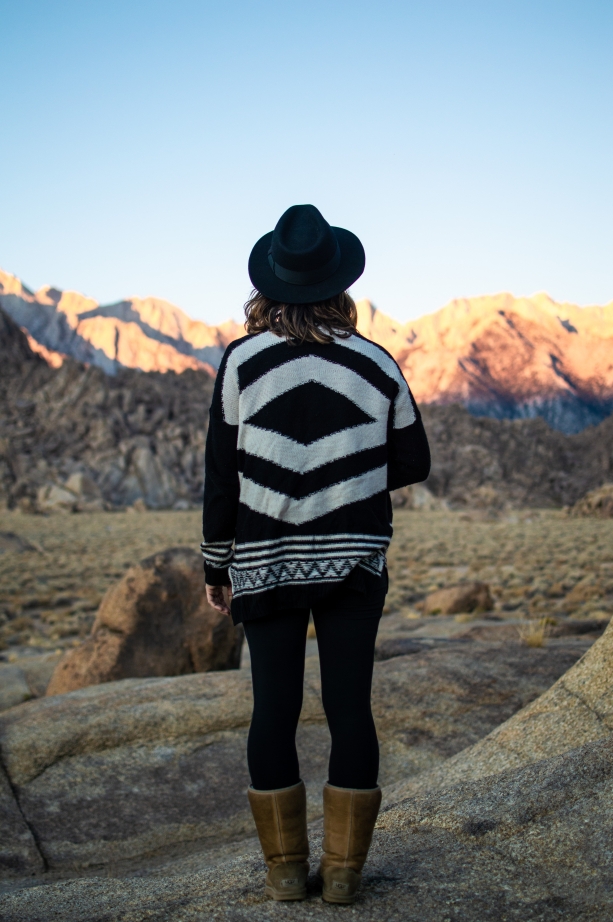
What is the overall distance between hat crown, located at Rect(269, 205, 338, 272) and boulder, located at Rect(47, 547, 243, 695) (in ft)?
16.5

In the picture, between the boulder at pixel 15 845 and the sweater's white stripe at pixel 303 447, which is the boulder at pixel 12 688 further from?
the sweater's white stripe at pixel 303 447

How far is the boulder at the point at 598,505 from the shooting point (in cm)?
3867

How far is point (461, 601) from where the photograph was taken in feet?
40.3

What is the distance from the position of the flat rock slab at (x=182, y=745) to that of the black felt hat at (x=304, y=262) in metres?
2.77

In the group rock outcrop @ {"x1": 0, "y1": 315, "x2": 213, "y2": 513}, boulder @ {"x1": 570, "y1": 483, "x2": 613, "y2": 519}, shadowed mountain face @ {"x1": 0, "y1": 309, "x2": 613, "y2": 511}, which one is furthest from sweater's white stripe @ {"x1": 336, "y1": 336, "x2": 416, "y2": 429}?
shadowed mountain face @ {"x1": 0, "y1": 309, "x2": 613, "y2": 511}

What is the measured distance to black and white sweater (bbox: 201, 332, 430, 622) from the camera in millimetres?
2197

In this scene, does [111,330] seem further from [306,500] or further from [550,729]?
[306,500]

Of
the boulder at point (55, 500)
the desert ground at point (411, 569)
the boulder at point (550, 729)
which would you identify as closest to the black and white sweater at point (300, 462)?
the boulder at point (550, 729)

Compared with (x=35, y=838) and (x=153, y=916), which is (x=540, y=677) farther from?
(x=153, y=916)

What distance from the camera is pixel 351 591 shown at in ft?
7.22

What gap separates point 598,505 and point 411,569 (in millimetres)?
23037

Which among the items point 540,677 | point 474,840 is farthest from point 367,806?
point 540,677

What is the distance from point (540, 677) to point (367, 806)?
3470 millimetres

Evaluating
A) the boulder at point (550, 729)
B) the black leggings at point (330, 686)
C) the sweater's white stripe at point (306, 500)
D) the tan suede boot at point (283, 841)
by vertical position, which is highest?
the sweater's white stripe at point (306, 500)
